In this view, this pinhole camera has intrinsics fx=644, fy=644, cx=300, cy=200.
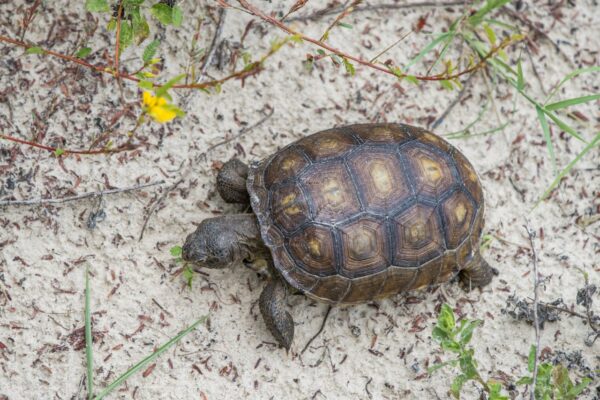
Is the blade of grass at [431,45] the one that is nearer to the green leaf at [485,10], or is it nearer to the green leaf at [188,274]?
the green leaf at [485,10]

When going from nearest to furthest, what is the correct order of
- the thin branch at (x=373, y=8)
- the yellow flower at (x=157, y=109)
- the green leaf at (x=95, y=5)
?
the yellow flower at (x=157, y=109)
the green leaf at (x=95, y=5)
the thin branch at (x=373, y=8)

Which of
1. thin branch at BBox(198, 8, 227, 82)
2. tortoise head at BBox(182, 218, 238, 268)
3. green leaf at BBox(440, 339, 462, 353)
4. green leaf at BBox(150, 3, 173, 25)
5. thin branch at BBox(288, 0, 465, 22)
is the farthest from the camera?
thin branch at BBox(288, 0, 465, 22)

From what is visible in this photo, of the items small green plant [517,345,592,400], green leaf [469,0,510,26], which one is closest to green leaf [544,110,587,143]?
green leaf [469,0,510,26]

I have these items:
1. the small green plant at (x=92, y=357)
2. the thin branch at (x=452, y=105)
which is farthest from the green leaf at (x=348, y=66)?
the small green plant at (x=92, y=357)

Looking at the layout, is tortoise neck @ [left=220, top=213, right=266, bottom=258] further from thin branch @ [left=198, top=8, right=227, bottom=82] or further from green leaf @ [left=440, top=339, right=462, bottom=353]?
green leaf @ [left=440, top=339, right=462, bottom=353]

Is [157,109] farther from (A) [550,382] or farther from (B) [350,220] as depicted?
(A) [550,382]

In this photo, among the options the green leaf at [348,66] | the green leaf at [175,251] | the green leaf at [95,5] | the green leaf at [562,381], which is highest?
the green leaf at [95,5]

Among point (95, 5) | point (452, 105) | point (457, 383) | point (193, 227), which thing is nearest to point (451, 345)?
point (457, 383)
